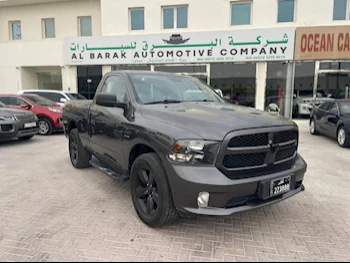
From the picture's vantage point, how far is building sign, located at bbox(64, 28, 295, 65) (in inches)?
509

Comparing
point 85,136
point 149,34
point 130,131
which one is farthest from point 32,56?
point 130,131

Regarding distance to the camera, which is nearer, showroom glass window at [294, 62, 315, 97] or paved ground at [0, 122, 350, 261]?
paved ground at [0, 122, 350, 261]

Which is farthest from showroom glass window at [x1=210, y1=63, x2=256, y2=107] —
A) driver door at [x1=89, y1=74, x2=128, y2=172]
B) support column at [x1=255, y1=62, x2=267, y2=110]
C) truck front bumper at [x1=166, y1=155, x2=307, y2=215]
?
truck front bumper at [x1=166, y1=155, x2=307, y2=215]

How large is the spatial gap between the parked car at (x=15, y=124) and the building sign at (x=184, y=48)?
7.54m

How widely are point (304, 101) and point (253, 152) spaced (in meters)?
12.8

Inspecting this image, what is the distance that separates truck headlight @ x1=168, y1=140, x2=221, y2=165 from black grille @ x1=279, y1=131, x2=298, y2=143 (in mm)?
843

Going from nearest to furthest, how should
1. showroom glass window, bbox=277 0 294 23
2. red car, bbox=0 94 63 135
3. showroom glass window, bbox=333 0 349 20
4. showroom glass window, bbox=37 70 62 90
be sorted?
1. red car, bbox=0 94 63 135
2. showroom glass window, bbox=333 0 349 20
3. showroom glass window, bbox=277 0 294 23
4. showroom glass window, bbox=37 70 62 90

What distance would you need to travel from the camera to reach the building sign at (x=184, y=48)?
1292 centimetres

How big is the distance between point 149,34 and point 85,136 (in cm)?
1075

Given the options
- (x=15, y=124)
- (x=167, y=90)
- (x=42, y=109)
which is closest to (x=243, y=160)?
(x=167, y=90)

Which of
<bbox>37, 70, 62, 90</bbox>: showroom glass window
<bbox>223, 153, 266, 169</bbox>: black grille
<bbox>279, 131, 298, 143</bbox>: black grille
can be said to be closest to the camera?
<bbox>223, 153, 266, 169</bbox>: black grille

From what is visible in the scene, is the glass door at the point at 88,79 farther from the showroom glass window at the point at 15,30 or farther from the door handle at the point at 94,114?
the door handle at the point at 94,114

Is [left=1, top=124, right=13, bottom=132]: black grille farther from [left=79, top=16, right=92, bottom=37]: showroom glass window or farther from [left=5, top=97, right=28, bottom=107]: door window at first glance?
[left=79, top=16, right=92, bottom=37]: showroom glass window

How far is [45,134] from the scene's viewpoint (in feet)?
32.9
